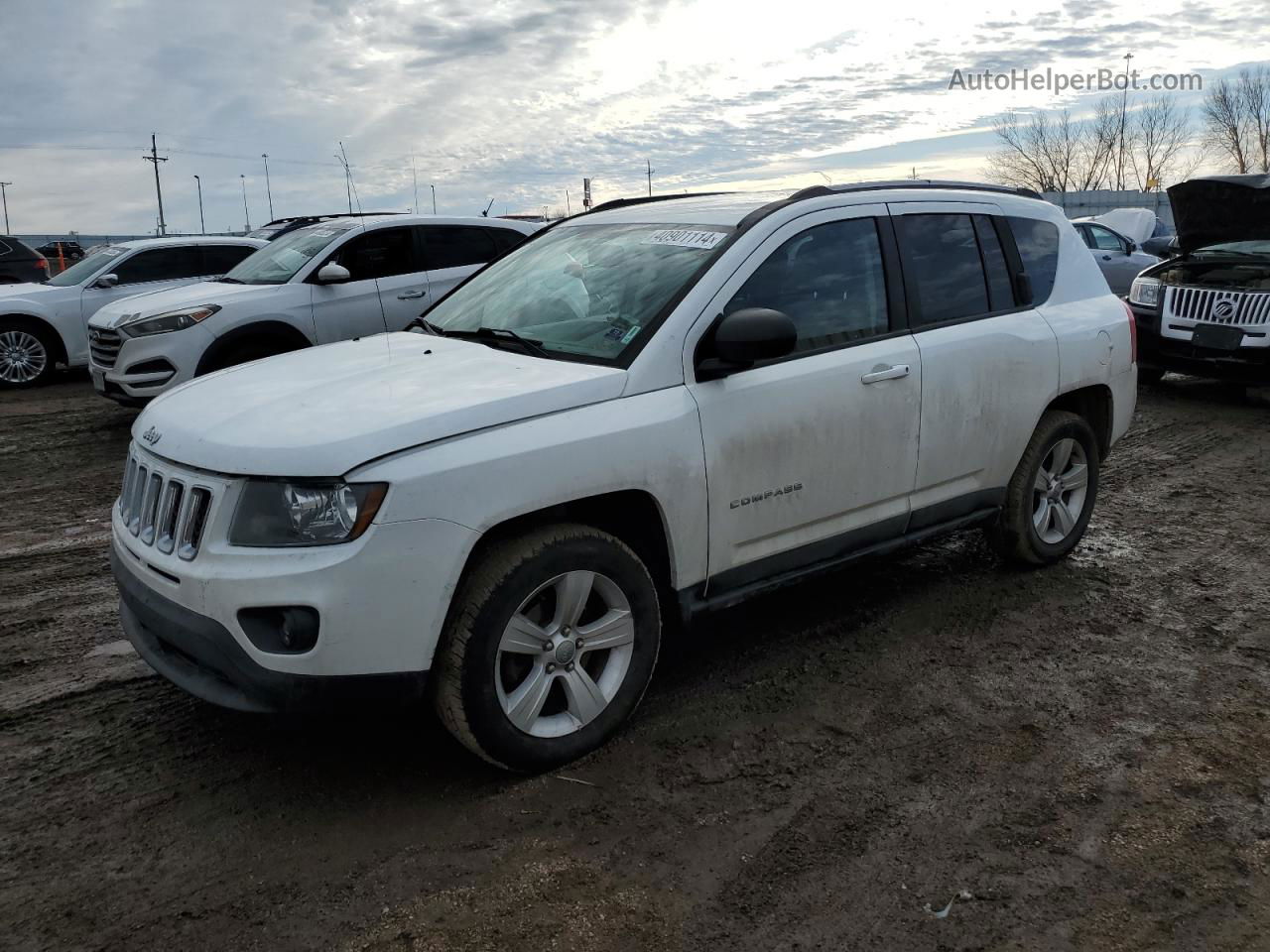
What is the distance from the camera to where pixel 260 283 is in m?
9.25

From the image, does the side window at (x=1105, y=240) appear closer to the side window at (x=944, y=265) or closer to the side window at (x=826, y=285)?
the side window at (x=944, y=265)

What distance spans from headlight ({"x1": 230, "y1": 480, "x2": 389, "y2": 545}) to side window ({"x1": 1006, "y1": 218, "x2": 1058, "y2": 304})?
11.3ft

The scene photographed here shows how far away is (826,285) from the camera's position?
13.6 feet

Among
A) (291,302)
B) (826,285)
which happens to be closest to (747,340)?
(826,285)

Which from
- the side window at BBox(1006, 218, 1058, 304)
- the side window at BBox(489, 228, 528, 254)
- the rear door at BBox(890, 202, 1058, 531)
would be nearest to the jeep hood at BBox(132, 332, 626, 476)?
the rear door at BBox(890, 202, 1058, 531)

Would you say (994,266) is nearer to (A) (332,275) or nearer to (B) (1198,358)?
(A) (332,275)

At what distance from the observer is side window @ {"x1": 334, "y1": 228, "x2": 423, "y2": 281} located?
9289 millimetres

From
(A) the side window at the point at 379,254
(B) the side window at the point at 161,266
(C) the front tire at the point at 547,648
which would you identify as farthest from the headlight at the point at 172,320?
(C) the front tire at the point at 547,648

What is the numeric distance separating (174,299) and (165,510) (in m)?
6.56

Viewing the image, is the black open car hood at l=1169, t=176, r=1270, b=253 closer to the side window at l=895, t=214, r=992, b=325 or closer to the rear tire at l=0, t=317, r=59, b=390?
the side window at l=895, t=214, r=992, b=325

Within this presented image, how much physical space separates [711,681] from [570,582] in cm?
108

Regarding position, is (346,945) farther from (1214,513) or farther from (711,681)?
(1214,513)

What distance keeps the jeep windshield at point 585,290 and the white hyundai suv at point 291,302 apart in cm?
454

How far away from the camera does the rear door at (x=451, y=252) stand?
958 cm
